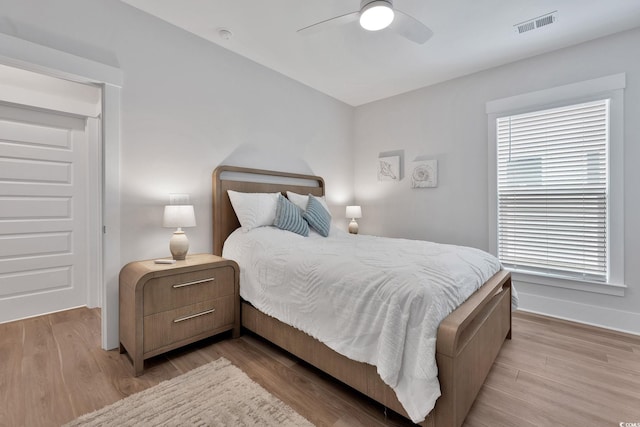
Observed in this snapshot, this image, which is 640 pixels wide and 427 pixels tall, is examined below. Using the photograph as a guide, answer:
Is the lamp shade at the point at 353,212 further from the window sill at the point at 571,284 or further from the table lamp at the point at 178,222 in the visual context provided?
the table lamp at the point at 178,222

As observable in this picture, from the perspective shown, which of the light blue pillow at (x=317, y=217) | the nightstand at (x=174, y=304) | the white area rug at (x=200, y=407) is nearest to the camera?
the white area rug at (x=200, y=407)

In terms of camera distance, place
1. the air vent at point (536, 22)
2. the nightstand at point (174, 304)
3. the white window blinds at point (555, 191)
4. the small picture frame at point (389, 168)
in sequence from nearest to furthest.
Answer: the nightstand at point (174, 304) → the air vent at point (536, 22) → the white window blinds at point (555, 191) → the small picture frame at point (389, 168)

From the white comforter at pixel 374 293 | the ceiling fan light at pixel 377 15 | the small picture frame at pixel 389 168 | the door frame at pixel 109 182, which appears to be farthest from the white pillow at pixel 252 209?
the small picture frame at pixel 389 168

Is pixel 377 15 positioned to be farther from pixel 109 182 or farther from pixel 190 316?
pixel 190 316

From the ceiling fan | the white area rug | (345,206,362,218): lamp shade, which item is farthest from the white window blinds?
the white area rug

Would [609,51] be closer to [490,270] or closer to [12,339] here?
[490,270]

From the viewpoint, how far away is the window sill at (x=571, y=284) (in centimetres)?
263

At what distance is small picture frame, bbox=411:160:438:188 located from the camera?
145 inches

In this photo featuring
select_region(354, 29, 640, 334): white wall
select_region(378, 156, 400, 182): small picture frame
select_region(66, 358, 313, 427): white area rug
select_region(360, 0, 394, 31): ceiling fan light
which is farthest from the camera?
select_region(378, 156, 400, 182): small picture frame

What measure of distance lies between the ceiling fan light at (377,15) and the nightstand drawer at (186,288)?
2080 millimetres

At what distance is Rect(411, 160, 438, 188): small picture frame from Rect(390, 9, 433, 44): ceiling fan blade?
184 cm

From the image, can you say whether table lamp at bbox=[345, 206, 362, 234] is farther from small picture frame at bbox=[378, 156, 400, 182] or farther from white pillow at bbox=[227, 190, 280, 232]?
white pillow at bbox=[227, 190, 280, 232]

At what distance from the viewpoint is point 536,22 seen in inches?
96.0

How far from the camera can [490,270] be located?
2.08 metres
